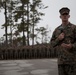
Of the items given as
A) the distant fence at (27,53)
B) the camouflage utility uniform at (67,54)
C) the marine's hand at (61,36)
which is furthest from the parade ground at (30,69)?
the distant fence at (27,53)

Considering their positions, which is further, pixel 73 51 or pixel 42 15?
pixel 42 15

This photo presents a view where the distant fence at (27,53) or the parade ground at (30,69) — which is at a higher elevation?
the distant fence at (27,53)

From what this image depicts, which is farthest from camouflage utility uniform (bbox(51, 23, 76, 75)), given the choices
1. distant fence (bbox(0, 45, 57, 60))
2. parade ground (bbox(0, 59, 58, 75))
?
distant fence (bbox(0, 45, 57, 60))

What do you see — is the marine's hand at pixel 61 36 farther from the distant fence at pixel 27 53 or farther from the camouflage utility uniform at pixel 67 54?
the distant fence at pixel 27 53

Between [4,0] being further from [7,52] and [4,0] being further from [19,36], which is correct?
[7,52]

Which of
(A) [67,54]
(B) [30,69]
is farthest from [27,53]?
(A) [67,54]

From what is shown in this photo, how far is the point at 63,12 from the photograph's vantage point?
4738 mm

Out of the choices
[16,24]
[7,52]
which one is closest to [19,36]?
[16,24]

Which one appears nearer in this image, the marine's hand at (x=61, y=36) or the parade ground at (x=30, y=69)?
the marine's hand at (x=61, y=36)

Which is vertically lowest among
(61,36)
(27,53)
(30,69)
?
(30,69)

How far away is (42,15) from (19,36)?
13.6 ft

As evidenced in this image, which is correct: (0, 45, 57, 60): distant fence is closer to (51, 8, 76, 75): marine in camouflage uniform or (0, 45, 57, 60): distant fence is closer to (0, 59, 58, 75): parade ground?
(0, 59, 58, 75): parade ground

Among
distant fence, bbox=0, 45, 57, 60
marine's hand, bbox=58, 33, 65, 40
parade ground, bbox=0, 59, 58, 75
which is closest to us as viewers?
marine's hand, bbox=58, 33, 65, 40

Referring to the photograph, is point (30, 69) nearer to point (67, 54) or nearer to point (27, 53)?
point (67, 54)
